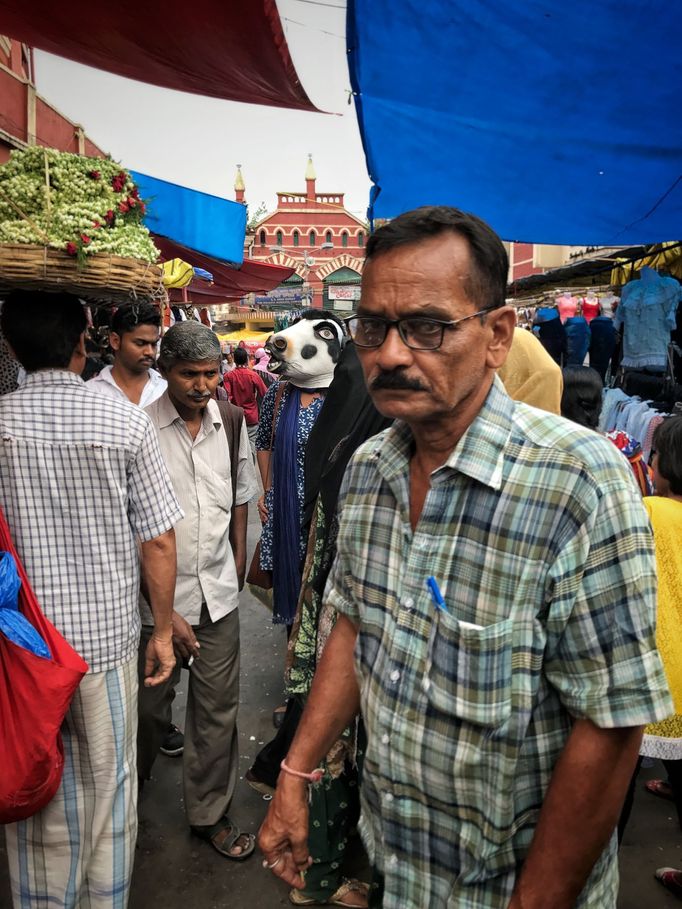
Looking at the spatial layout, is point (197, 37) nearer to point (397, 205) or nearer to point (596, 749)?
point (397, 205)

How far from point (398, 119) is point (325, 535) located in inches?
78.5

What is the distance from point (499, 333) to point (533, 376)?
3.19 feet

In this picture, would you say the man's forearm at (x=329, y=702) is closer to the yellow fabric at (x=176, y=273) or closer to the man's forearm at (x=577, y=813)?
the man's forearm at (x=577, y=813)

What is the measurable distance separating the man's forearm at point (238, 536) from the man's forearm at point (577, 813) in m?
1.96

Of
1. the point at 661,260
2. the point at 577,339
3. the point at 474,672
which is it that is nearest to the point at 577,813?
the point at 474,672

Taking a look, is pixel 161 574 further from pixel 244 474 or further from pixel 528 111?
pixel 528 111

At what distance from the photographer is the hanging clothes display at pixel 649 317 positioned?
4.58 m

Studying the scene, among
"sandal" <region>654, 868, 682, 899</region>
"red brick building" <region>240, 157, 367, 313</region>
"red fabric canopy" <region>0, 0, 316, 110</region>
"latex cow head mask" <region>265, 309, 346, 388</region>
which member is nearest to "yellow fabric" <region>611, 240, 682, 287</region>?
"latex cow head mask" <region>265, 309, 346, 388</region>

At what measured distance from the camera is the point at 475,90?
2615mm

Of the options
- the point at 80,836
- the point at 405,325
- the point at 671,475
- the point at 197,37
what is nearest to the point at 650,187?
the point at 671,475

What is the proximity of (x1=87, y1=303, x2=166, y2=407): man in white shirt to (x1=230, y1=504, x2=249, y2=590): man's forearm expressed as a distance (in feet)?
2.62

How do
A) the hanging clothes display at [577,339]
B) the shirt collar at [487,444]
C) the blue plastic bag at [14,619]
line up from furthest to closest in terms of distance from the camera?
the hanging clothes display at [577,339], the blue plastic bag at [14,619], the shirt collar at [487,444]

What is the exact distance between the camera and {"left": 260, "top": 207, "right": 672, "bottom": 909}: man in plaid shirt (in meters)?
0.94

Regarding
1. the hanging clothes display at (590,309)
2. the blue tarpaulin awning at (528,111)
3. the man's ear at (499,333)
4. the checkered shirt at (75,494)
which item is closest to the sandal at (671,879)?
the checkered shirt at (75,494)
